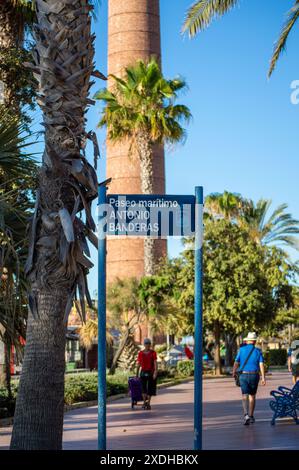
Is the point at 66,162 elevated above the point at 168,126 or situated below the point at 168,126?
below

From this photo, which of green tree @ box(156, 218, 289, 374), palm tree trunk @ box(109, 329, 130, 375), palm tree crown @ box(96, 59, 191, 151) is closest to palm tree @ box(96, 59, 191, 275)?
palm tree crown @ box(96, 59, 191, 151)

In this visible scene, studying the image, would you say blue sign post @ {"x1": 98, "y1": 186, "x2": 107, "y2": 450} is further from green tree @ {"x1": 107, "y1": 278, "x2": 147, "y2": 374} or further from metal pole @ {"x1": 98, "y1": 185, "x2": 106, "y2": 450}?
green tree @ {"x1": 107, "y1": 278, "x2": 147, "y2": 374}

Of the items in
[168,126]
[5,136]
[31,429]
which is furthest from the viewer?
[168,126]

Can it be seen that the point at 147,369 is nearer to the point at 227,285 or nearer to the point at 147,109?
the point at 147,109

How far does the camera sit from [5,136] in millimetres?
12031

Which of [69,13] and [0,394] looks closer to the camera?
[69,13]

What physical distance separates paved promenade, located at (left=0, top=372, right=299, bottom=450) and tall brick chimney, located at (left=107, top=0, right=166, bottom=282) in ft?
114

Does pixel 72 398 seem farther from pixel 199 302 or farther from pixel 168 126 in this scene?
pixel 168 126

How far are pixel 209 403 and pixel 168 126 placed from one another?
16385 mm

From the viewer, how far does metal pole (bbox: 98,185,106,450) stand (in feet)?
29.6

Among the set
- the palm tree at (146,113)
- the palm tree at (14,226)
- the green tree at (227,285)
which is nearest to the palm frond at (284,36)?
the palm tree at (14,226)

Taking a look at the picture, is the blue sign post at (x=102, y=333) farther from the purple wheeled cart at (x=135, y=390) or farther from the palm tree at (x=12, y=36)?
the palm tree at (x=12, y=36)

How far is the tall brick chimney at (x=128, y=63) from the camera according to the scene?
5612 centimetres
